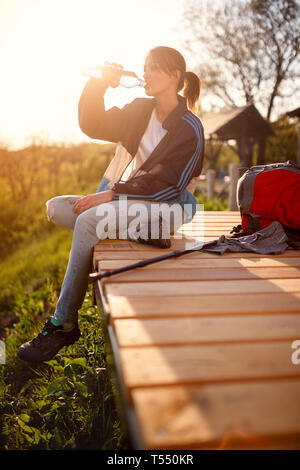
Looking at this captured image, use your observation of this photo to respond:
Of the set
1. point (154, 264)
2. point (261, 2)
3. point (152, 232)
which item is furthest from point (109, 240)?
point (261, 2)

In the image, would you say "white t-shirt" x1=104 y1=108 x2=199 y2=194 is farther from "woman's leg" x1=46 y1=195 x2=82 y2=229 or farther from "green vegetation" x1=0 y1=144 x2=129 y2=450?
"green vegetation" x1=0 y1=144 x2=129 y2=450

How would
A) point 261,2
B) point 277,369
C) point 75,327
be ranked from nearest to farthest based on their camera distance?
point 277,369 < point 75,327 < point 261,2

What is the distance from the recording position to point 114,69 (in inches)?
116

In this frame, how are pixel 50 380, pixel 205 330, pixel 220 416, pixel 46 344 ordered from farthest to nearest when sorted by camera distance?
pixel 50 380 < pixel 46 344 < pixel 205 330 < pixel 220 416

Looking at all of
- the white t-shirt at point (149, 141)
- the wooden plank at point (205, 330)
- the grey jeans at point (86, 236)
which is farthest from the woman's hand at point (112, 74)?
the wooden plank at point (205, 330)

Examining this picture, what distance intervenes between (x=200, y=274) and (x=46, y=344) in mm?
979

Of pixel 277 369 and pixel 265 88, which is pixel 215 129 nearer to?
pixel 265 88

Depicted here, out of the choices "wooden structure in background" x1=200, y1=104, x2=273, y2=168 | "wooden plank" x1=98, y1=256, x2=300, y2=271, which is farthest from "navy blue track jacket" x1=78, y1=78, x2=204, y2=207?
"wooden structure in background" x1=200, y1=104, x2=273, y2=168

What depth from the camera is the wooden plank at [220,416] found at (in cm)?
93

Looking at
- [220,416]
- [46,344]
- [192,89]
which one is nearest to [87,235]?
[46,344]

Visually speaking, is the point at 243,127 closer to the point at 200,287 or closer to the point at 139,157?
the point at 139,157

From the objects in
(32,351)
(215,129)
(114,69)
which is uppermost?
(215,129)

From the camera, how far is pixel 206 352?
128 centimetres

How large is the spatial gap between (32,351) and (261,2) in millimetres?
23134
